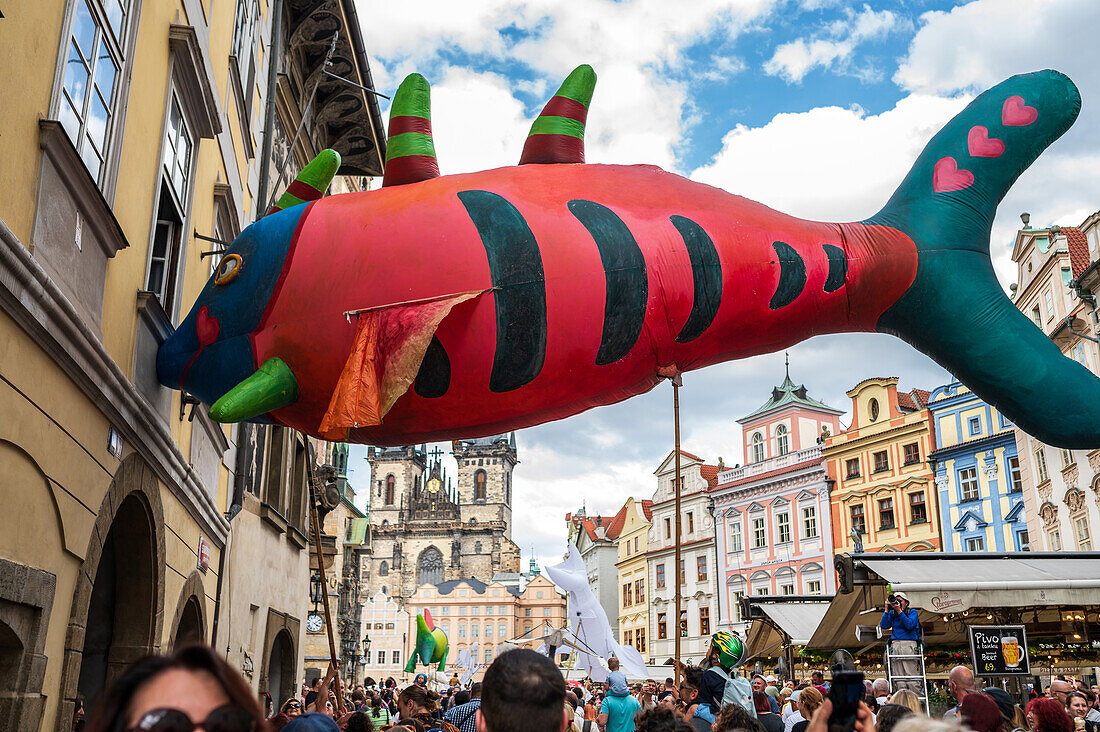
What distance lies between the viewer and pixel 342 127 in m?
16.7

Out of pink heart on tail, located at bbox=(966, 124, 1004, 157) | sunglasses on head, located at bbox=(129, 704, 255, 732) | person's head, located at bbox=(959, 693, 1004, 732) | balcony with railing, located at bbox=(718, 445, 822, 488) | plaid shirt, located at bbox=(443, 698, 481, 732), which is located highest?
balcony with railing, located at bbox=(718, 445, 822, 488)

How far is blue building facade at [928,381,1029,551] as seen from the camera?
3053cm

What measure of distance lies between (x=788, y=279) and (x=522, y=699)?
11.0 feet

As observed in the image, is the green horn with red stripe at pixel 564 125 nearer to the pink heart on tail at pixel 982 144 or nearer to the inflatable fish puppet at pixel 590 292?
the inflatable fish puppet at pixel 590 292

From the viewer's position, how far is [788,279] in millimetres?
5203

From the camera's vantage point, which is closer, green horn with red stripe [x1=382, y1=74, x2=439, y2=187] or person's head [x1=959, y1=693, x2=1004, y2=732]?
person's head [x1=959, y1=693, x2=1004, y2=732]

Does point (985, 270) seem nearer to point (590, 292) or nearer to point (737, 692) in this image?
point (590, 292)

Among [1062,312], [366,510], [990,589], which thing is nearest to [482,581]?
[366,510]

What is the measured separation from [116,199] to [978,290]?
5.29m

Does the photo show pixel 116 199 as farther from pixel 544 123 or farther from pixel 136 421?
pixel 544 123

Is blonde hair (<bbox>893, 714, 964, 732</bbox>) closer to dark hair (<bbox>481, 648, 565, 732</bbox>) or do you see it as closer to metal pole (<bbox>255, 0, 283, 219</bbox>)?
dark hair (<bbox>481, 648, 565, 732</bbox>)

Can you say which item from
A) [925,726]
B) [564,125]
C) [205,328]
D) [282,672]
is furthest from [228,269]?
[282,672]

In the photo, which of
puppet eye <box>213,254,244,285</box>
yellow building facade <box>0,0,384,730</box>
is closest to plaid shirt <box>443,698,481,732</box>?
yellow building facade <box>0,0,384,730</box>

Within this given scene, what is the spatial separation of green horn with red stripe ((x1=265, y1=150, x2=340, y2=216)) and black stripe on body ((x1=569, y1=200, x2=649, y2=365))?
1.88 meters
